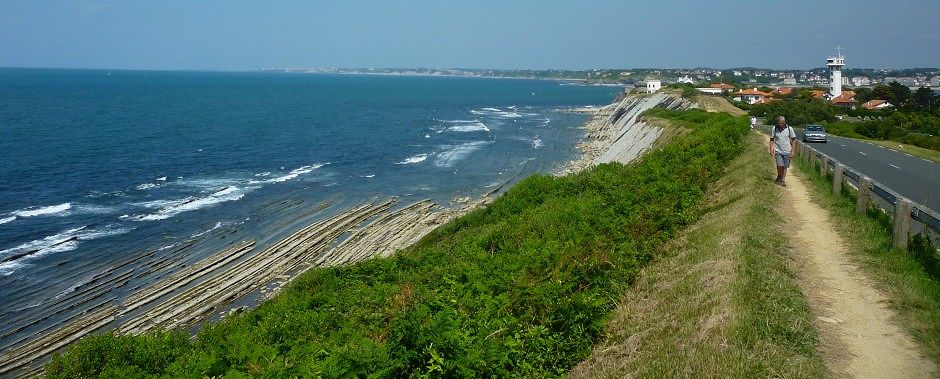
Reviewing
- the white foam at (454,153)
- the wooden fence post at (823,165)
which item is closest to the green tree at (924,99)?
the white foam at (454,153)

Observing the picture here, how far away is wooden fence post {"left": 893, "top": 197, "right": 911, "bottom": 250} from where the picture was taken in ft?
33.9

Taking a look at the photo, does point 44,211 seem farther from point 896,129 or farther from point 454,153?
point 896,129

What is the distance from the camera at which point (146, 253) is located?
1224 inches

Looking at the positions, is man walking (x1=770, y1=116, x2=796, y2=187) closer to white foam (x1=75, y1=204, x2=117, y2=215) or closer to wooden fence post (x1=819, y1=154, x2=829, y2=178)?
wooden fence post (x1=819, y1=154, x2=829, y2=178)

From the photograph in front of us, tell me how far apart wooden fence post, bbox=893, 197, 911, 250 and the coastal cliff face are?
125 ft

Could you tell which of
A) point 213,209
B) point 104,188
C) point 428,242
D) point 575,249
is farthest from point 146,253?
point 575,249

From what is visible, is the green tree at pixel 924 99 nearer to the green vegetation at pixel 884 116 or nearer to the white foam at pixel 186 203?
the green vegetation at pixel 884 116

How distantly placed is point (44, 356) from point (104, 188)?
28.3 meters

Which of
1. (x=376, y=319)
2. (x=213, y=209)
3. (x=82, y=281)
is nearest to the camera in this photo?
(x=376, y=319)

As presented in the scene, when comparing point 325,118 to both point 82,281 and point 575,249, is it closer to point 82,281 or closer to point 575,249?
point 82,281

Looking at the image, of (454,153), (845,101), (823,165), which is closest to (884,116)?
(845,101)

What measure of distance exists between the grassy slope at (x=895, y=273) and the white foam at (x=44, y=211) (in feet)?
135

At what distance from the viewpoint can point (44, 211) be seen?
38.7 meters

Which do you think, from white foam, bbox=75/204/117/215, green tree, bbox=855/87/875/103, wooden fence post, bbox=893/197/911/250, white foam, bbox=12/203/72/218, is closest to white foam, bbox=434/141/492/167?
white foam, bbox=75/204/117/215
